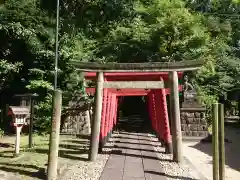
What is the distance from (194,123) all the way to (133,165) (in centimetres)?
763

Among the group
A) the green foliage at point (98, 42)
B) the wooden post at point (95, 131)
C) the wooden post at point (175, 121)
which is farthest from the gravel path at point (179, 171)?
the green foliage at point (98, 42)

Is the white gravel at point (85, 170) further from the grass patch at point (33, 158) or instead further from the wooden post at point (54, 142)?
the grass patch at point (33, 158)

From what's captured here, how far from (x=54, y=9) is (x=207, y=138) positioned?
1196 centimetres

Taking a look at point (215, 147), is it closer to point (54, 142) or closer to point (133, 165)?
point (133, 165)

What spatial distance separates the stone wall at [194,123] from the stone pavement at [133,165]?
4635 millimetres

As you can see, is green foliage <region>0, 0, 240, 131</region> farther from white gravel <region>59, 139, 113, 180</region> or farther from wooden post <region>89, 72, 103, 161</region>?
white gravel <region>59, 139, 113, 180</region>

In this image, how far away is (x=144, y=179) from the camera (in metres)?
6.12

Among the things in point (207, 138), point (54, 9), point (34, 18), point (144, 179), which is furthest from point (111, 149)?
point (54, 9)

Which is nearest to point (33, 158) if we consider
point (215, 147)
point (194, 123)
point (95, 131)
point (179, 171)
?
point (95, 131)

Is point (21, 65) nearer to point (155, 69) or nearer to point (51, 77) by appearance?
point (51, 77)

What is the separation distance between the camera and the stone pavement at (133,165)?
6.35 meters

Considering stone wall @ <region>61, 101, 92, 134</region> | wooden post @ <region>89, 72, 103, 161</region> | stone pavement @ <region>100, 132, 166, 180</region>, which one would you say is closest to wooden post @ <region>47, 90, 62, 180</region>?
stone pavement @ <region>100, 132, 166, 180</region>

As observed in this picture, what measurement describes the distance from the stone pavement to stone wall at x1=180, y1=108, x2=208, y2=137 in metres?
4.63

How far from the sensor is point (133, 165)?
739 cm
